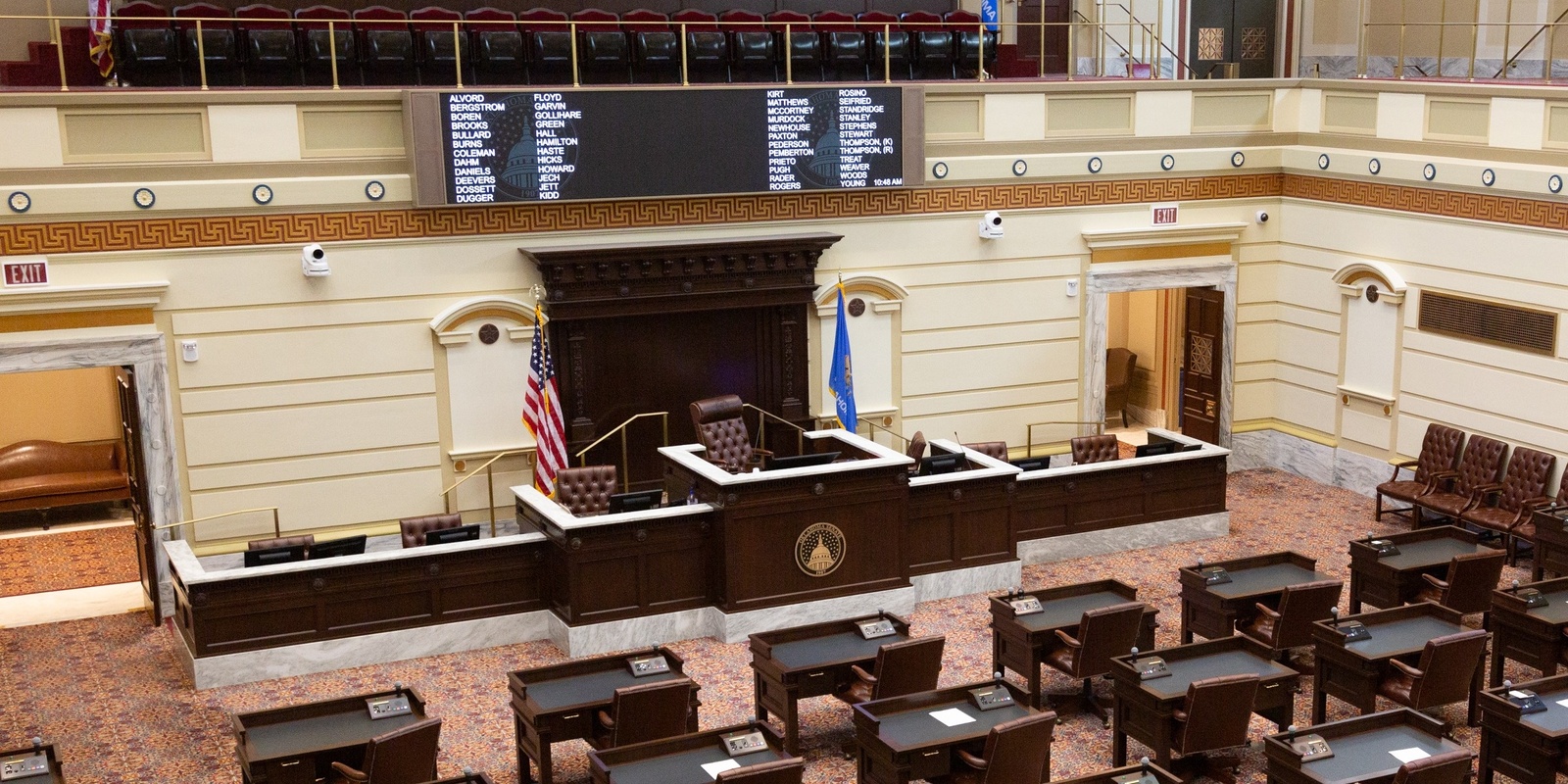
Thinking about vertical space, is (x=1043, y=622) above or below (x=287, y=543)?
below

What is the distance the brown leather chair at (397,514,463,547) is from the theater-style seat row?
12.0 ft

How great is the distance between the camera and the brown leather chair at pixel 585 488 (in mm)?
12266

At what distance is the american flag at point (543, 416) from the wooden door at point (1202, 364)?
23.8ft

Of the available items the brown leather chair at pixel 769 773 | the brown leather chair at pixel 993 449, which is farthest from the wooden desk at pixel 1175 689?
the brown leather chair at pixel 993 449

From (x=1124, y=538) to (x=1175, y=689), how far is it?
4.75 meters

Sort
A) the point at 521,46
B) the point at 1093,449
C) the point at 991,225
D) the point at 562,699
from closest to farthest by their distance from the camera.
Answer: the point at 562,699, the point at 1093,449, the point at 521,46, the point at 991,225

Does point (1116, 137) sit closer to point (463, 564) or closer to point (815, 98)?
point (815, 98)

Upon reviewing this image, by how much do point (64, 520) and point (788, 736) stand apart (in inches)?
362

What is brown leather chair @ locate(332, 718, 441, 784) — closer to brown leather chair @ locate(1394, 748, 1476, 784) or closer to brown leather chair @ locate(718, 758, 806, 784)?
brown leather chair @ locate(718, 758, 806, 784)

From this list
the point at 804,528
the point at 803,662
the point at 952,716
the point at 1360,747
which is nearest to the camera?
the point at 1360,747

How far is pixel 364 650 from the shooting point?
1074cm

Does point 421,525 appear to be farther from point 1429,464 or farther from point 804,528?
point 1429,464

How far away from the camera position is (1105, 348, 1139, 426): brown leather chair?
720 inches

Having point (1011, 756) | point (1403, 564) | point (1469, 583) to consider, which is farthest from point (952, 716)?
point (1469, 583)
